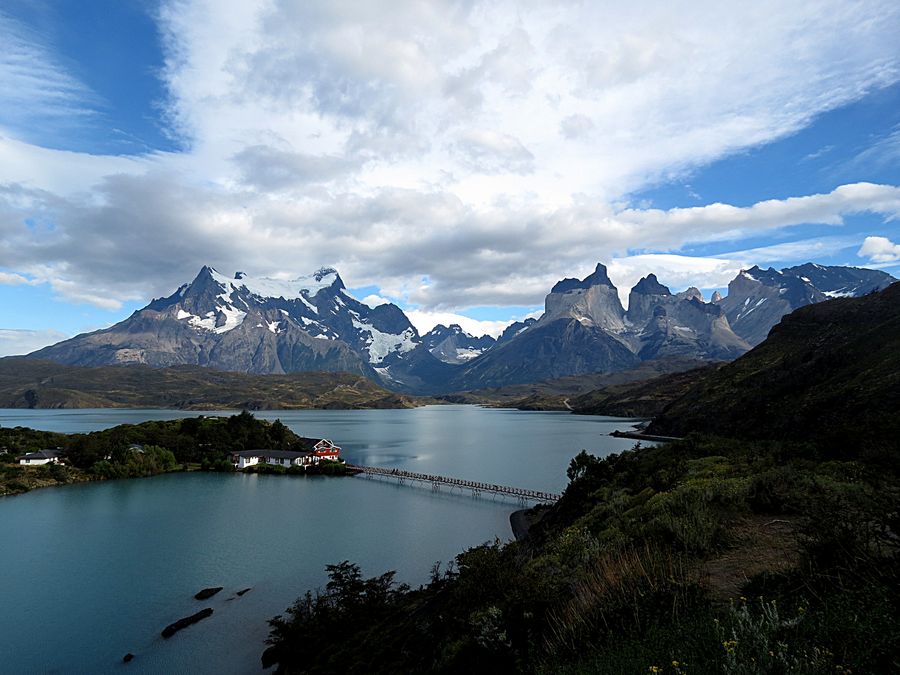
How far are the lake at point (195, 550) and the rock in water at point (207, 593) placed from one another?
0.74m

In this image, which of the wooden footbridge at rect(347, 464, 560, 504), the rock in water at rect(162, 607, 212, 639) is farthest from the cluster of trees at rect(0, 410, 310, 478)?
the rock in water at rect(162, 607, 212, 639)

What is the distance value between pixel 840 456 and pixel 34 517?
7605cm

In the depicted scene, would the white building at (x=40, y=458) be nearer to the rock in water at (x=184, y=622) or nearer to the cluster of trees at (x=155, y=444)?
the cluster of trees at (x=155, y=444)

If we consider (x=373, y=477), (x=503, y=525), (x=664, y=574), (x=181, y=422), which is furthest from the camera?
(x=181, y=422)

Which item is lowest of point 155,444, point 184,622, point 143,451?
point 184,622

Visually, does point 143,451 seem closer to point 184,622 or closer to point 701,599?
point 184,622

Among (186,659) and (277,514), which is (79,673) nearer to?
(186,659)

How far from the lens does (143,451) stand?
88812mm

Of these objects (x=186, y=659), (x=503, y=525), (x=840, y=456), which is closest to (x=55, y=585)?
(x=186, y=659)

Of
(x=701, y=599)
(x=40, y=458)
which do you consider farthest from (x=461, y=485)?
(x=701, y=599)

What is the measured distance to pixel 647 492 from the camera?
1030 inches

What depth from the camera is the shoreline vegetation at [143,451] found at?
7769cm

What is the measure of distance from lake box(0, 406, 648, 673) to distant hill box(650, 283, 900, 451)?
32.3 metres

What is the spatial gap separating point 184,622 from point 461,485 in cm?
4929
